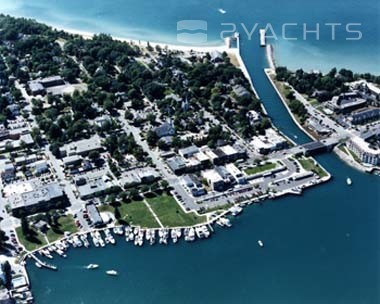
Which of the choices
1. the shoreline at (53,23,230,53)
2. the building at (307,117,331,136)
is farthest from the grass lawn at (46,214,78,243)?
the shoreline at (53,23,230,53)

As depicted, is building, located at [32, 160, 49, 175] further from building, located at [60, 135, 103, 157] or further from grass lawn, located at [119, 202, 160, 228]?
grass lawn, located at [119, 202, 160, 228]

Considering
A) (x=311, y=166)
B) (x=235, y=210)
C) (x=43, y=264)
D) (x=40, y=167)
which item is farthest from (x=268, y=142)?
(x=43, y=264)

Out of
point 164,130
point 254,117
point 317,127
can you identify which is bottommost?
point 164,130

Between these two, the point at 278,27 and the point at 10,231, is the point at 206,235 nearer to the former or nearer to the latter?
the point at 10,231

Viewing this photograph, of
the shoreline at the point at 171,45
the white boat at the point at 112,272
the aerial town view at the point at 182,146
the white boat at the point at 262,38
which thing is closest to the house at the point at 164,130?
the aerial town view at the point at 182,146

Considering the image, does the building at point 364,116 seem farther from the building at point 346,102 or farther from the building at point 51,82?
the building at point 51,82

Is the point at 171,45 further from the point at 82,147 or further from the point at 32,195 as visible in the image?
the point at 32,195
